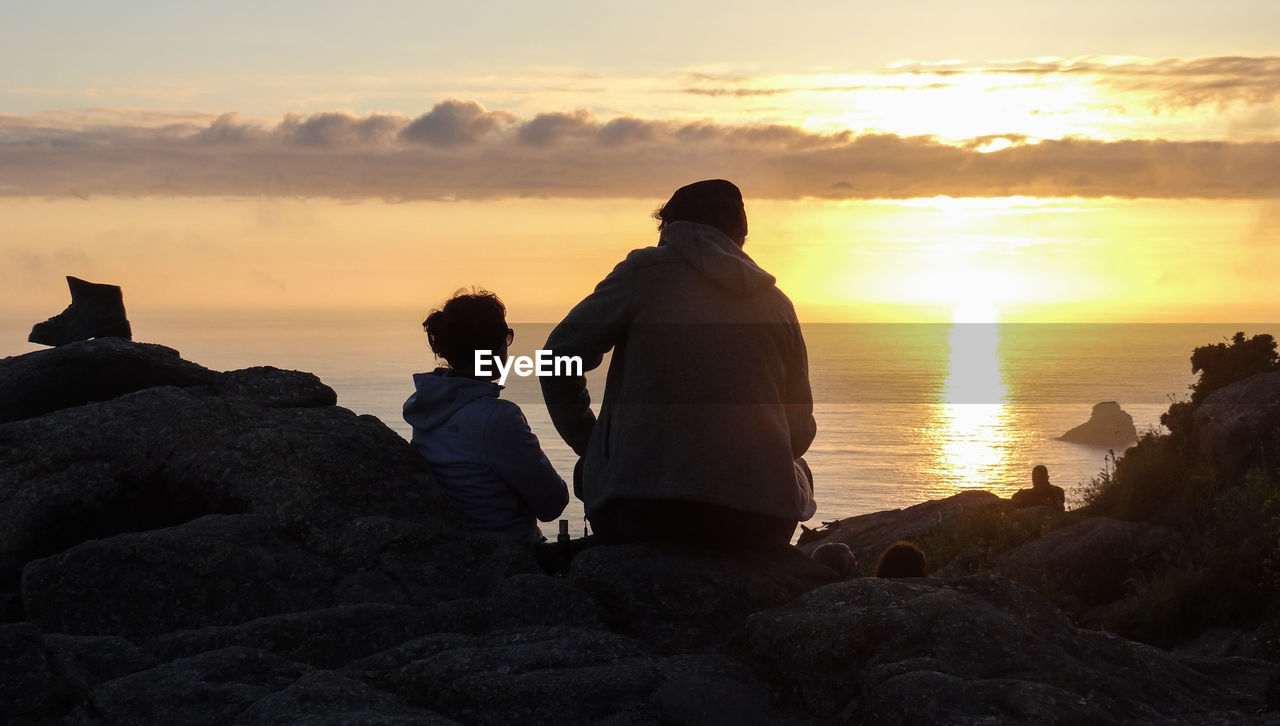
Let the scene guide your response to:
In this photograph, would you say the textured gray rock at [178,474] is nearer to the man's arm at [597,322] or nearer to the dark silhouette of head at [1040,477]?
the man's arm at [597,322]

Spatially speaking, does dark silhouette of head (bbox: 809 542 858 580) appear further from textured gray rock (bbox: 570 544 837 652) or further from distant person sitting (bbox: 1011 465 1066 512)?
distant person sitting (bbox: 1011 465 1066 512)

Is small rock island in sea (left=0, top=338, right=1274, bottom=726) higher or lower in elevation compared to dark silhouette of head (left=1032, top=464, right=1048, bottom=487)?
higher

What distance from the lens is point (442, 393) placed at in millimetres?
7719

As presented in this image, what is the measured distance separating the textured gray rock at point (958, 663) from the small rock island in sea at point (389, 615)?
0.04 ft

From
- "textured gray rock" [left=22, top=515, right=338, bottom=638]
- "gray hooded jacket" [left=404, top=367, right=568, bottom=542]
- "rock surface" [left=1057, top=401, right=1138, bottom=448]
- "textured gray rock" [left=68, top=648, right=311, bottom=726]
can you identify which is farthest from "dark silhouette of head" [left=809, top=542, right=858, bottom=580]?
"rock surface" [left=1057, top=401, right=1138, bottom=448]

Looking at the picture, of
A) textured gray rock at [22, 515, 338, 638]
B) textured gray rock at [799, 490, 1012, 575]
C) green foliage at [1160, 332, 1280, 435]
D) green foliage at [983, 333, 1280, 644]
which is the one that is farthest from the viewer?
textured gray rock at [799, 490, 1012, 575]

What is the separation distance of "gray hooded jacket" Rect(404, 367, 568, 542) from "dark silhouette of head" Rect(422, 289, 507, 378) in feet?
0.53

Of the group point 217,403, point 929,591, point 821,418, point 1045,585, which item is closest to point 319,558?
point 217,403

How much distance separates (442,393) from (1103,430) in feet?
558

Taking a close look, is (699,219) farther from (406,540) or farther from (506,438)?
(406,540)

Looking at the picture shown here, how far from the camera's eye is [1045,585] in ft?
51.9

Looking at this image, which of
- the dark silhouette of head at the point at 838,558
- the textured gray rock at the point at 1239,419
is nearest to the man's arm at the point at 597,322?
the dark silhouette of head at the point at 838,558

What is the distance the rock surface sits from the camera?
156m

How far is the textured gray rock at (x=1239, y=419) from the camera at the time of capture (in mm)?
15852
